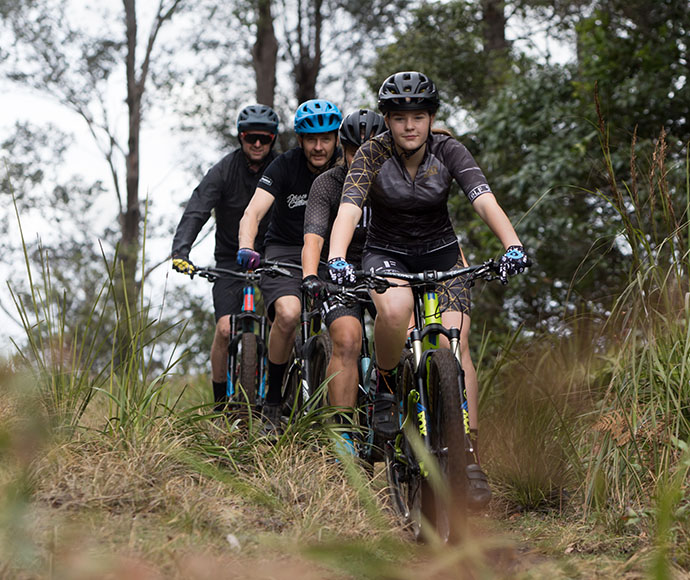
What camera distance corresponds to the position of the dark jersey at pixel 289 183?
603 cm

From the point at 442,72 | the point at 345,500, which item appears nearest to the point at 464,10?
the point at 442,72

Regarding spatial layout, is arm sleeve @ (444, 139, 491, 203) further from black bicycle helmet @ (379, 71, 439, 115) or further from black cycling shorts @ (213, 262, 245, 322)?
black cycling shorts @ (213, 262, 245, 322)

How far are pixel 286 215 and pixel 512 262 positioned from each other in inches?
102

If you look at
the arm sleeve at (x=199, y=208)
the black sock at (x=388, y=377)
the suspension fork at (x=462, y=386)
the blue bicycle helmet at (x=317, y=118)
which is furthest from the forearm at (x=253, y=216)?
the suspension fork at (x=462, y=386)

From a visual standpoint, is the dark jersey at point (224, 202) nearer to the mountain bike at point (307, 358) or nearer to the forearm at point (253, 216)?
the forearm at point (253, 216)

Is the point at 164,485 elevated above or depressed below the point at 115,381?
below

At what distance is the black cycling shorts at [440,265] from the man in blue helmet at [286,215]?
3.89ft

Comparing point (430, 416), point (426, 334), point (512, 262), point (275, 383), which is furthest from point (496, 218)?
point (275, 383)

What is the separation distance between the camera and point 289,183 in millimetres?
6086

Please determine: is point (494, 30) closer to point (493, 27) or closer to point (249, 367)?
point (493, 27)

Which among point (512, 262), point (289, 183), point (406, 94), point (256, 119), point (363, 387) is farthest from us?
point (256, 119)

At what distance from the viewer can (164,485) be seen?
3553 millimetres

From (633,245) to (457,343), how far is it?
1.02m

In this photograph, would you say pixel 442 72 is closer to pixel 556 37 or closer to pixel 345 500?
pixel 556 37
